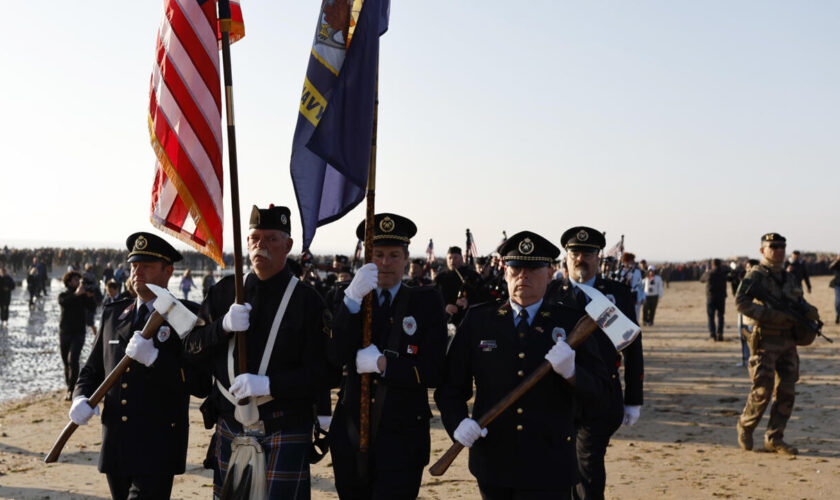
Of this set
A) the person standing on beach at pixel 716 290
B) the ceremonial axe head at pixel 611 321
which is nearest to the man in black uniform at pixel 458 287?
the ceremonial axe head at pixel 611 321

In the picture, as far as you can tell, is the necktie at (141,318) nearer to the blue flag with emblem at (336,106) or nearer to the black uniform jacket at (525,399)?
the blue flag with emblem at (336,106)

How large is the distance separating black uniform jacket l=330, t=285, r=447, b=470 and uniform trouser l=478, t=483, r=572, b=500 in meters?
0.51

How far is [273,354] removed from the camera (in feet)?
13.3

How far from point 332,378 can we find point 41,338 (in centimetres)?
1885

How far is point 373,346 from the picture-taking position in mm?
4156

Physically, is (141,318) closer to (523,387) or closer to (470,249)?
(523,387)

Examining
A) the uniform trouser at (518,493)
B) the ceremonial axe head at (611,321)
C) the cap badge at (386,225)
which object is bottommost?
the uniform trouser at (518,493)

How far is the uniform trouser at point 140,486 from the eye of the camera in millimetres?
4418

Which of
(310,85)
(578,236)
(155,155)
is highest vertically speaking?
(310,85)

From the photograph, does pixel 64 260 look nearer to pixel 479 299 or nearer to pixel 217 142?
pixel 479 299

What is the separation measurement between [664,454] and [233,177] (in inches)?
259

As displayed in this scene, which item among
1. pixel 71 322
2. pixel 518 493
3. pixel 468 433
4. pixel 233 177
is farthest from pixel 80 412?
pixel 71 322

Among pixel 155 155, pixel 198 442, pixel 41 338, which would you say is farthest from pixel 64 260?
pixel 155 155

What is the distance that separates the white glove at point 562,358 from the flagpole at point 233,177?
5.64 feet
